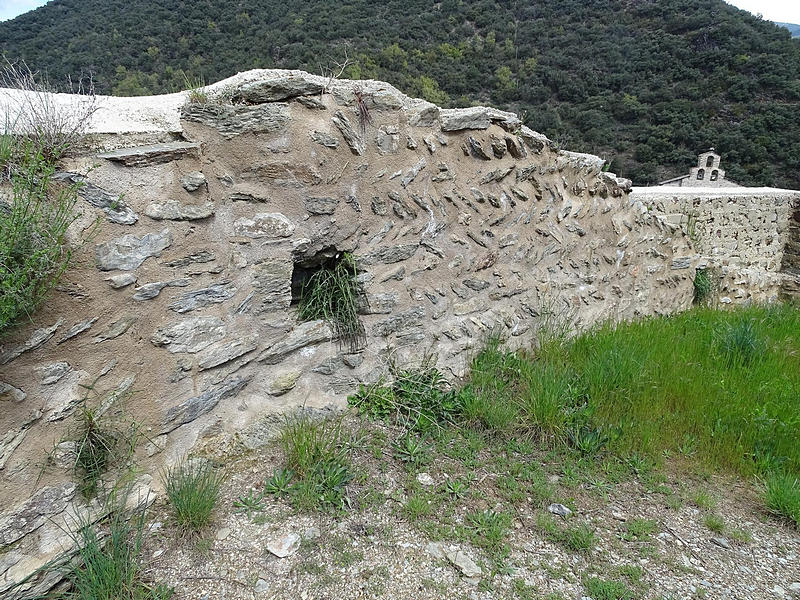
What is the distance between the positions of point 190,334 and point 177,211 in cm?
54

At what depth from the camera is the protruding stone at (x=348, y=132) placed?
248 cm

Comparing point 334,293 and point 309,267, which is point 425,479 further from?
point 309,267

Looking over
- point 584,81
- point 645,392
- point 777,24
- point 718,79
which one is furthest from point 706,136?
point 645,392

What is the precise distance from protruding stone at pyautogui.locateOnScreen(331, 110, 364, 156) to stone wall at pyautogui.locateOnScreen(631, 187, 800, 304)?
351 cm

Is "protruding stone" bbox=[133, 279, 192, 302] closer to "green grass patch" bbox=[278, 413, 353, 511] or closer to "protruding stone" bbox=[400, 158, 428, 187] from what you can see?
"green grass patch" bbox=[278, 413, 353, 511]

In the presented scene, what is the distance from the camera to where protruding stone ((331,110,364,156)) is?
2.48 meters

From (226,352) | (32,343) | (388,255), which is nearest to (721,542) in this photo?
(388,255)

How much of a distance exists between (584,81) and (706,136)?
6.09m

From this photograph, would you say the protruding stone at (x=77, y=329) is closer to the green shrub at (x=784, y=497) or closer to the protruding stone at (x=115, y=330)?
the protruding stone at (x=115, y=330)

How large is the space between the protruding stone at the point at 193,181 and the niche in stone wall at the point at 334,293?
63 cm

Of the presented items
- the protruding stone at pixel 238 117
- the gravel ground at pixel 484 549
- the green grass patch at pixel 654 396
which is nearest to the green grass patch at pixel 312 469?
the gravel ground at pixel 484 549

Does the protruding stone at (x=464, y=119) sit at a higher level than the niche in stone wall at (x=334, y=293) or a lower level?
higher

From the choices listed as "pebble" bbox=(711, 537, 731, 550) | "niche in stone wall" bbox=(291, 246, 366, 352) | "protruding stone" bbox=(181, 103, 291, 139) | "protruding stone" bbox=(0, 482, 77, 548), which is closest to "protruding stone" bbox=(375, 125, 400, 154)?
"protruding stone" bbox=(181, 103, 291, 139)

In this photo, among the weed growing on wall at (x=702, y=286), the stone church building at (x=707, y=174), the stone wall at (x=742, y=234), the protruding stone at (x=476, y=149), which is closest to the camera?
the protruding stone at (x=476, y=149)
